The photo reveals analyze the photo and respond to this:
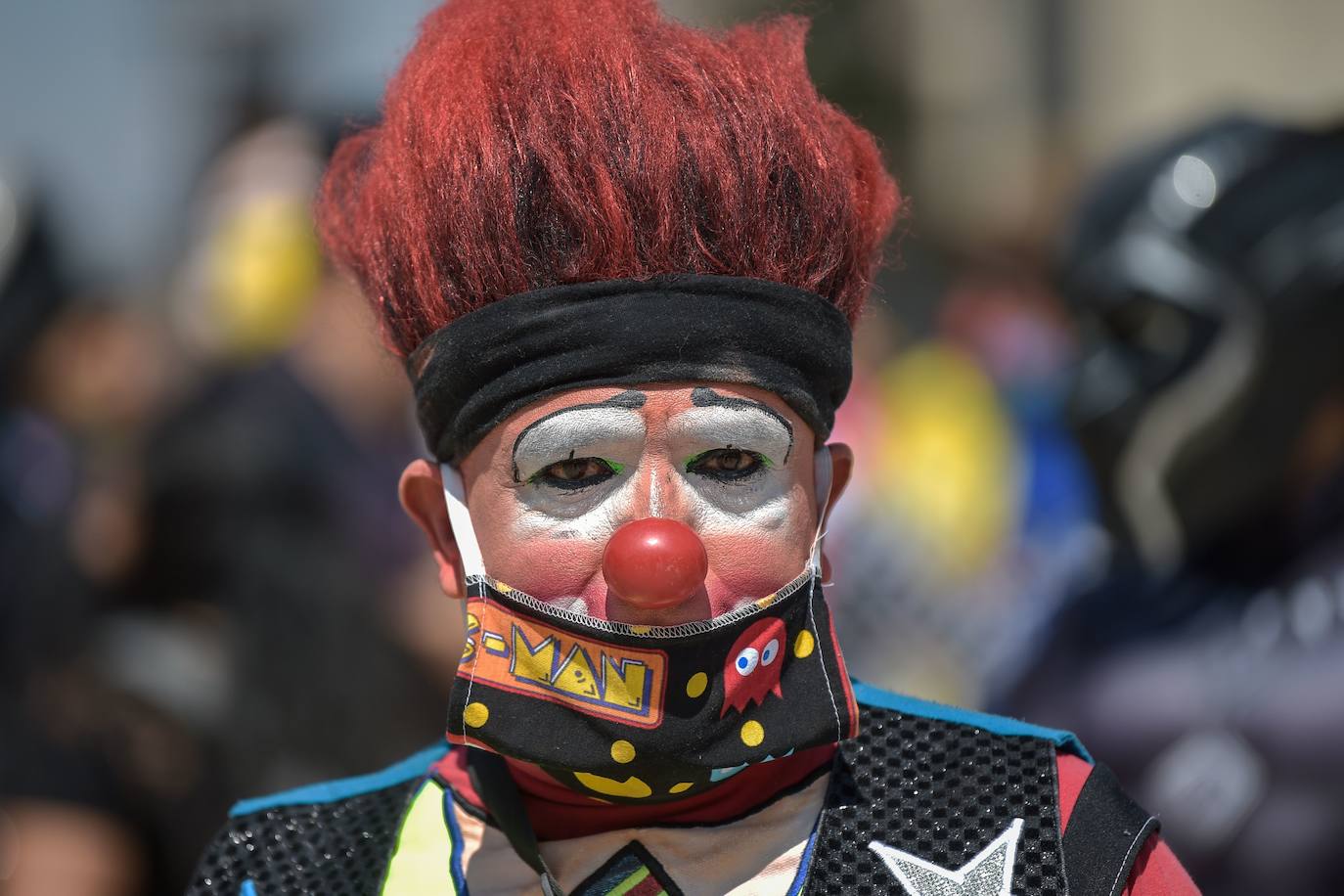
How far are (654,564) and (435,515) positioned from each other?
1.37ft

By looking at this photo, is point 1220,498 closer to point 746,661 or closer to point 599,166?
point 746,661

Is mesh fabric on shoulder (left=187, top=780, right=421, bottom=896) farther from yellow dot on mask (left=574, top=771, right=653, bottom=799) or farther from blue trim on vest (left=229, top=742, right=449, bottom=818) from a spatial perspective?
yellow dot on mask (left=574, top=771, right=653, bottom=799)

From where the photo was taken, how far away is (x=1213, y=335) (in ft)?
10.2

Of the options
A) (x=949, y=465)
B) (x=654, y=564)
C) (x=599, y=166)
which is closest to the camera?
(x=654, y=564)

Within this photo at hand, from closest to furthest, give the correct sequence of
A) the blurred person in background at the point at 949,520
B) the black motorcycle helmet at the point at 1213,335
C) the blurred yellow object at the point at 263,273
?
1. the black motorcycle helmet at the point at 1213,335
2. the blurred person in background at the point at 949,520
3. the blurred yellow object at the point at 263,273

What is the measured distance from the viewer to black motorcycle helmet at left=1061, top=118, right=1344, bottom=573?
9.95 feet

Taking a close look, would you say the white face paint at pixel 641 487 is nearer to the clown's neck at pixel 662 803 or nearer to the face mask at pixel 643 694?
the face mask at pixel 643 694

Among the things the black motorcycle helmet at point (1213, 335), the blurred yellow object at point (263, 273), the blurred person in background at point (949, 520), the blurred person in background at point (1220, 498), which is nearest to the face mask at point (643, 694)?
the blurred person in background at point (1220, 498)

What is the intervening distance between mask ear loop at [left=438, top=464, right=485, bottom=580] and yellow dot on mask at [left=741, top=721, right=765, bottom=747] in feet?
1.14

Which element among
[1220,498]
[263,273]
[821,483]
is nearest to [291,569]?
[263,273]

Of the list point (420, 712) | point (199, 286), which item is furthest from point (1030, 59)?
point (420, 712)

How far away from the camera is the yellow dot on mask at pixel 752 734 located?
5.81 feet

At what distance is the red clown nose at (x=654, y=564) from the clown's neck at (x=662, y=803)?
29 cm

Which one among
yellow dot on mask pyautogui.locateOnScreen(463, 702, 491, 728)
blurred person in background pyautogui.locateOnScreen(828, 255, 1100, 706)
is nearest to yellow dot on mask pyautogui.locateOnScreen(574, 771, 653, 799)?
yellow dot on mask pyautogui.locateOnScreen(463, 702, 491, 728)
